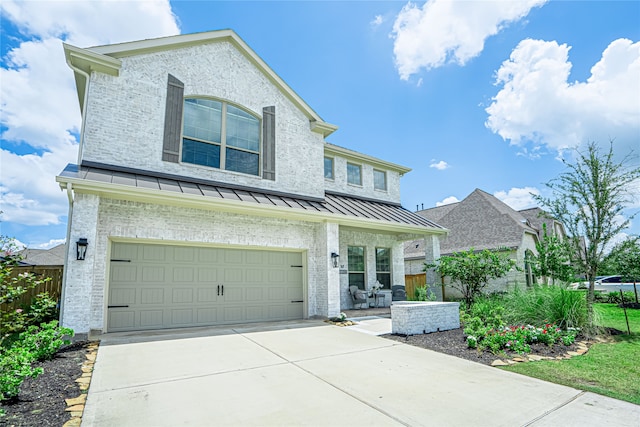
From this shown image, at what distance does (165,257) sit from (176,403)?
542 centimetres

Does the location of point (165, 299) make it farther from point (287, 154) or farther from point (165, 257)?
point (287, 154)

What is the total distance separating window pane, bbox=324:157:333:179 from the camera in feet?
44.7

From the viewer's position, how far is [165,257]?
8500mm

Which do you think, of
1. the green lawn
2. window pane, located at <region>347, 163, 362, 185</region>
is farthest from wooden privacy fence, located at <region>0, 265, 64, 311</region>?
the green lawn

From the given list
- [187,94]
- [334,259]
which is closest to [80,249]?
[187,94]

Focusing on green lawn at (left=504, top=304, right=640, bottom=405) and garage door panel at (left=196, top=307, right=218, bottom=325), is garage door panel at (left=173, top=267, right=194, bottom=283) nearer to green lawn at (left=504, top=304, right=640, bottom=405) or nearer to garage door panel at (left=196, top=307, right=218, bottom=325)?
garage door panel at (left=196, top=307, right=218, bottom=325)

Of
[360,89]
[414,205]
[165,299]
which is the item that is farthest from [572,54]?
[414,205]

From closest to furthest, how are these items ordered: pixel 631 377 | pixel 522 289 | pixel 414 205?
pixel 631 377 < pixel 522 289 < pixel 414 205

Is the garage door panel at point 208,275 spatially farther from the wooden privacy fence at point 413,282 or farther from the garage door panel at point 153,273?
the wooden privacy fence at point 413,282

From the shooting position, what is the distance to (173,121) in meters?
9.05

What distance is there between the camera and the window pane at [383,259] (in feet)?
46.8

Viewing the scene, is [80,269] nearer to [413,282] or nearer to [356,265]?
[356,265]

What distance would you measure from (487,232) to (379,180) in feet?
31.7

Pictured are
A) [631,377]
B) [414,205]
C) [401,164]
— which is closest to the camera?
[631,377]
